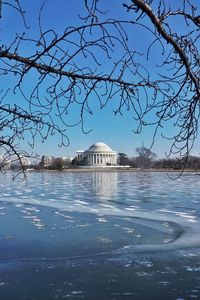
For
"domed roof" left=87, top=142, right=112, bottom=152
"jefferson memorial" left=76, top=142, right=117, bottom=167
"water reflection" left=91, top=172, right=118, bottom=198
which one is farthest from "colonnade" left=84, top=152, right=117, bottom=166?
"water reflection" left=91, top=172, right=118, bottom=198

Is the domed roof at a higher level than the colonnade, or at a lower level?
higher

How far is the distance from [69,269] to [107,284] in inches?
41.8

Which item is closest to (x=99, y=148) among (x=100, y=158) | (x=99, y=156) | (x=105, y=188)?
(x=99, y=156)

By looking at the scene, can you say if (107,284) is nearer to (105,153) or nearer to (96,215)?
(96,215)

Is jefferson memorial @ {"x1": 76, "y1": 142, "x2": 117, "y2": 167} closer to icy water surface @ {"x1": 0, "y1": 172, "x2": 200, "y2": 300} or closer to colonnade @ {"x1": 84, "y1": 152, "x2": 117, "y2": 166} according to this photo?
colonnade @ {"x1": 84, "y1": 152, "x2": 117, "y2": 166}

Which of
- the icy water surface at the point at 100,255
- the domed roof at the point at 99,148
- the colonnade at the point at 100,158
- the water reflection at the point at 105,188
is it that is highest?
the domed roof at the point at 99,148

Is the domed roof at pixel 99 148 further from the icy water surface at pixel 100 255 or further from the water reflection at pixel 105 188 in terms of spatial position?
the icy water surface at pixel 100 255

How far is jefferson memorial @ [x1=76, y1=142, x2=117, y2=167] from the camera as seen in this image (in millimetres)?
145500

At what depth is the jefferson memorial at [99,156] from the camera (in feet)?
477

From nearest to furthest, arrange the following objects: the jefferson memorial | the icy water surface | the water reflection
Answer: the icy water surface, the water reflection, the jefferson memorial

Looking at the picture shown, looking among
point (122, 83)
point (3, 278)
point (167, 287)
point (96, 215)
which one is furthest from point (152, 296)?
point (96, 215)

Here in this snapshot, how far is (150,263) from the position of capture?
7523mm

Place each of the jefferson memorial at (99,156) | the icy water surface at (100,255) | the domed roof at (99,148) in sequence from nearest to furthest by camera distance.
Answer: the icy water surface at (100,255) → the jefferson memorial at (99,156) → the domed roof at (99,148)

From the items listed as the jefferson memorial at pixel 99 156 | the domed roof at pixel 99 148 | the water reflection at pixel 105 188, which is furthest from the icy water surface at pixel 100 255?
the domed roof at pixel 99 148
